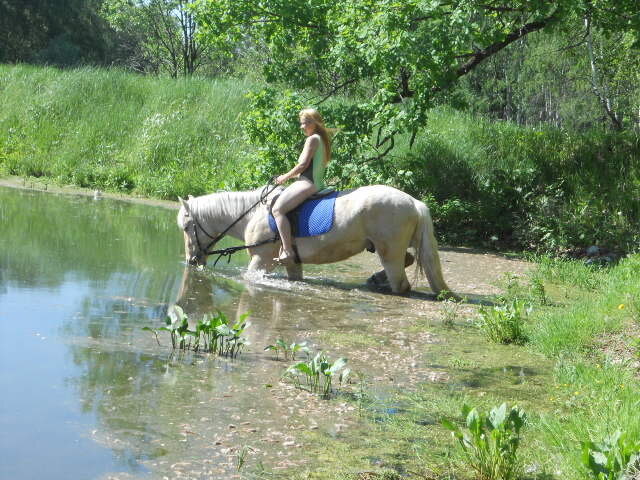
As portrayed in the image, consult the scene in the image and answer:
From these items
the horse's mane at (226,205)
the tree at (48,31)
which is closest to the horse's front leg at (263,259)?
the horse's mane at (226,205)

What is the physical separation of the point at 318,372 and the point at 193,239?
5866mm

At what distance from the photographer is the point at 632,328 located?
688 centimetres

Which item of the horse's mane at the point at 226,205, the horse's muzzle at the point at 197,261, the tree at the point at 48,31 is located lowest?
the horse's muzzle at the point at 197,261

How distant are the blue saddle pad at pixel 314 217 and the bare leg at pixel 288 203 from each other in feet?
0.44

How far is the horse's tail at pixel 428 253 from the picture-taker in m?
9.57

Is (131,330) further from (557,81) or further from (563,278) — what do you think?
(557,81)

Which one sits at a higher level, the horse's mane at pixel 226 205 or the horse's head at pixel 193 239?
the horse's mane at pixel 226 205

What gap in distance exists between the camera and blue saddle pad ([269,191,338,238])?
395 inches

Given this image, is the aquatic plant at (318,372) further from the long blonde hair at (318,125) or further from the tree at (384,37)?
the tree at (384,37)

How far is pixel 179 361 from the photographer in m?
6.02

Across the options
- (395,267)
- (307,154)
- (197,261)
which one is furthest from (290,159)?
(395,267)

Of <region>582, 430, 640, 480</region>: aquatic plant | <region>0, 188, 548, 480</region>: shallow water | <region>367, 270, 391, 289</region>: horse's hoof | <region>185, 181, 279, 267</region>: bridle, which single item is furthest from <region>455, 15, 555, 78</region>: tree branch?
<region>582, 430, 640, 480</region>: aquatic plant

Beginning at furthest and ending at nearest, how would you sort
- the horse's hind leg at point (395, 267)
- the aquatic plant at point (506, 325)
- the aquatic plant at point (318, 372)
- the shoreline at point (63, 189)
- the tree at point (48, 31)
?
the tree at point (48, 31), the shoreline at point (63, 189), the horse's hind leg at point (395, 267), the aquatic plant at point (506, 325), the aquatic plant at point (318, 372)

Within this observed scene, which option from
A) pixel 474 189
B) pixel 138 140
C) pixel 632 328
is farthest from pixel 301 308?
pixel 138 140
